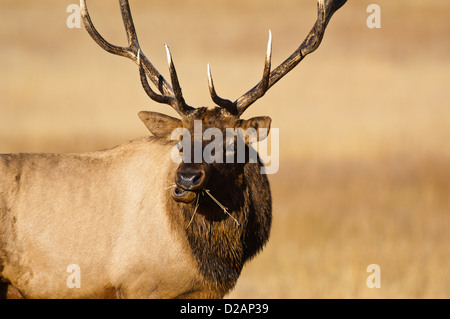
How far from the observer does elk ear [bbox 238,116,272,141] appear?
8.55m

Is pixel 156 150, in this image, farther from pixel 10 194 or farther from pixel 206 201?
pixel 10 194

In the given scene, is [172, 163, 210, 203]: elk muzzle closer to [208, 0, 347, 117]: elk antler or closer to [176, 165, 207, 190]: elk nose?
[176, 165, 207, 190]: elk nose

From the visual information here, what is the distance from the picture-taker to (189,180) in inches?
303

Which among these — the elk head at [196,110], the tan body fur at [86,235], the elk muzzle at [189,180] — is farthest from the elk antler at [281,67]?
the tan body fur at [86,235]

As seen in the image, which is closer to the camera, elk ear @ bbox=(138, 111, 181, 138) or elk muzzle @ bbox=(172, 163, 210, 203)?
elk muzzle @ bbox=(172, 163, 210, 203)

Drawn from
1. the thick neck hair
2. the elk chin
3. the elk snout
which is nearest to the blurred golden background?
the thick neck hair

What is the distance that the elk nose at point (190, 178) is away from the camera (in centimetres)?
768

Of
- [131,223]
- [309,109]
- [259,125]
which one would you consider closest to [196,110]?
[259,125]

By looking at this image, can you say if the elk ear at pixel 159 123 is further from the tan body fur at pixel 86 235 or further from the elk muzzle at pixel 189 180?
the elk muzzle at pixel 189 180

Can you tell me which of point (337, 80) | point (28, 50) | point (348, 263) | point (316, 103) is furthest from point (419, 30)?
point (348, 263)

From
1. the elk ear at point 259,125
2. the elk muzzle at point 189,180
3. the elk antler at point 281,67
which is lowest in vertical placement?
the elk muzzle at point 189,180

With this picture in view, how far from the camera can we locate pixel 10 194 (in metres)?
8.39

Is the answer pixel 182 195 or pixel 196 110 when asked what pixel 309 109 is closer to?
pixel 196 110

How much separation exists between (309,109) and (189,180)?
1797 cm
